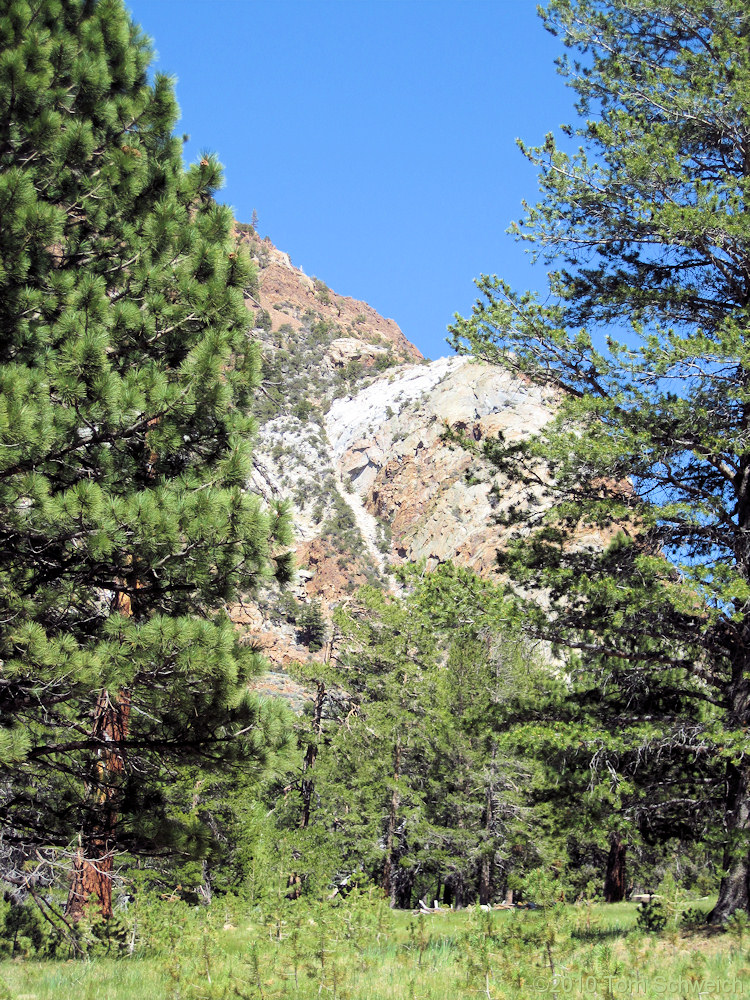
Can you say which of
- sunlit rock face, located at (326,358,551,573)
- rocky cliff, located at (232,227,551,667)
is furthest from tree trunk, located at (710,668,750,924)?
sunlit rock face, located at (326,358,551,573)

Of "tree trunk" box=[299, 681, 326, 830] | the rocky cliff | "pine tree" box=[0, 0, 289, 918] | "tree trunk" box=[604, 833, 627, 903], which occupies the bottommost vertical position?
"tree trunk" box=[604, 833, 627, 903]

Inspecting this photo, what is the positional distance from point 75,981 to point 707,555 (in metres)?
8.17

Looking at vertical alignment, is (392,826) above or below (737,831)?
below

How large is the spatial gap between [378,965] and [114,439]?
15.6 feet

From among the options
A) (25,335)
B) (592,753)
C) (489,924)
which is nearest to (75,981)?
(489,924)

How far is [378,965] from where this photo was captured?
6.64 m

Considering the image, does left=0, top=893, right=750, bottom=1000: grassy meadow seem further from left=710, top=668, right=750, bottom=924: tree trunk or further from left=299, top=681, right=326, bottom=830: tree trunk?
left=299, top=681, right=326, bottom=830: tree trunk

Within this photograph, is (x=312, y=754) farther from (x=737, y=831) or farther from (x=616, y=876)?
(x=737, y=831)

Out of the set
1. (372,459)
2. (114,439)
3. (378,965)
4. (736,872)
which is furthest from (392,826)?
(372,459)

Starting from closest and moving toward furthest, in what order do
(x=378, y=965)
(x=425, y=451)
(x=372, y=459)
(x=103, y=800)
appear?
(x=378, y=965), (x=103, y=800), (x=425, y=451), (x=372, y=459)

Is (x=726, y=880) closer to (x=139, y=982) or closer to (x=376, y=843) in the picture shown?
(x=139, y=982)

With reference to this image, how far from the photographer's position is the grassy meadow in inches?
205

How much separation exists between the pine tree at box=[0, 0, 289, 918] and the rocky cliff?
6546 cm

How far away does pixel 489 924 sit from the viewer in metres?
6.83
